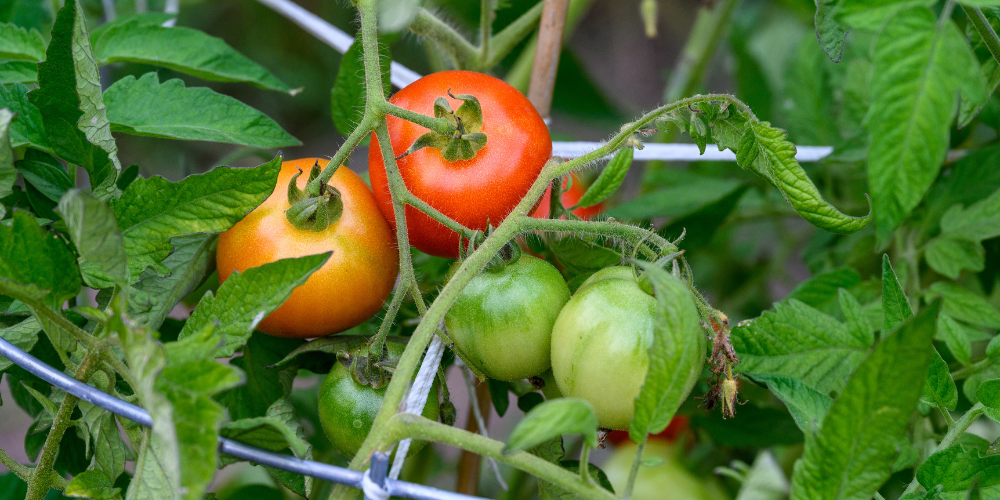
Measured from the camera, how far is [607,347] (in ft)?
1.37

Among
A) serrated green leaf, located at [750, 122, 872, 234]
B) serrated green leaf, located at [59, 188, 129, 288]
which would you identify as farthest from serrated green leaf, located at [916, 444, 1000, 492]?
serrated green leaf, located at [59, 188, 129, 288]

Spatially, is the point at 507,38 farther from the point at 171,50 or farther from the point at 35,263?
the point at 35,263

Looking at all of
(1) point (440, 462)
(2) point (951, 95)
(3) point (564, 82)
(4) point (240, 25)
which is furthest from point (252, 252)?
(4) point (240, 25)

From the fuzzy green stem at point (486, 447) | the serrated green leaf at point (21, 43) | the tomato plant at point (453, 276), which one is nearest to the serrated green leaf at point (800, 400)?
the tomato plant at point (453, 276)

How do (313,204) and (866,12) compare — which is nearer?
(866,12)

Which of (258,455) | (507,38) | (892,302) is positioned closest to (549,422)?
(258,455)

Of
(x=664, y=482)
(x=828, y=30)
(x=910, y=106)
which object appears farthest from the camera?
(x=664, y=482)

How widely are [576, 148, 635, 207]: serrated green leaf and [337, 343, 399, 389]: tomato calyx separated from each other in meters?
0.18

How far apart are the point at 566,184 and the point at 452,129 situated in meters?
0.20

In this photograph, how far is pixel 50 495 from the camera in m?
0.64

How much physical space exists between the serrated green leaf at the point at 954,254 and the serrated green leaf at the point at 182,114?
0.60 meters

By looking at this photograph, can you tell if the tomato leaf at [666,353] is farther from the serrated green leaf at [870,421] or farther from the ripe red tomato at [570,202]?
the ripe red tomato at [570,202]

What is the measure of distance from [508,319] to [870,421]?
21 cm

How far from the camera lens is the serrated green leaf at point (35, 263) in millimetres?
384
